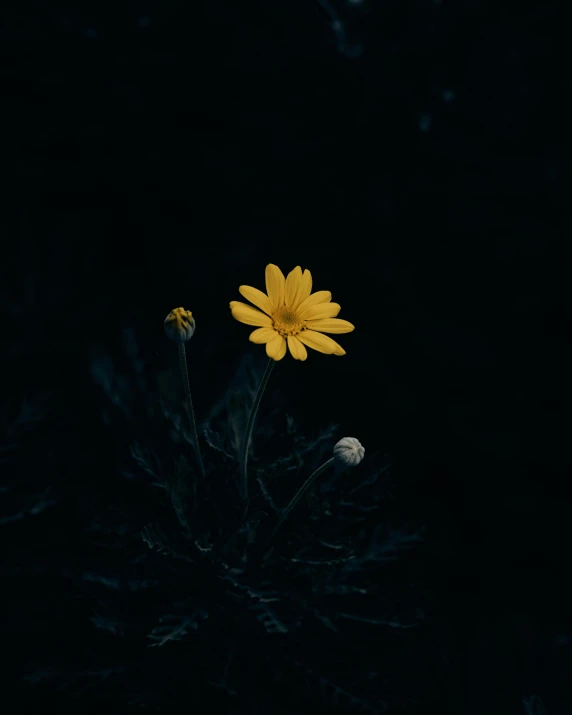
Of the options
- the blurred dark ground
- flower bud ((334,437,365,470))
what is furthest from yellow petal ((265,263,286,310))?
the blurred dark ground

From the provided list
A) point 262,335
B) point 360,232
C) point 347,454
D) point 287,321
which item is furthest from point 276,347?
point 360,232

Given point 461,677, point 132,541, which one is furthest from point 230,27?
point 461,677

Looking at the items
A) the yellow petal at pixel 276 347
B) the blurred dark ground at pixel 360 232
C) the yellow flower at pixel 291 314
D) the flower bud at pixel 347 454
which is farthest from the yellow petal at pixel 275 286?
the blurred dark ground at pixel 360 232

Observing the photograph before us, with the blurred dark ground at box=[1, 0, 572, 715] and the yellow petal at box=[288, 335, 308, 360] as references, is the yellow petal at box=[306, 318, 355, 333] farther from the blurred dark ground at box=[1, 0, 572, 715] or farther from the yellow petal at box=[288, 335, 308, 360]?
the blurred dark ground at box=[1, 0, 572, 715]

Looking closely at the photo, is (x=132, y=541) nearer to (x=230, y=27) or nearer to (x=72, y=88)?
(x=72, y=88)

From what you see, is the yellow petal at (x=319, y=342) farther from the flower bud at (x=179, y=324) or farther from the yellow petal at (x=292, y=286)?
the flower bud at (x=179, y=324)
